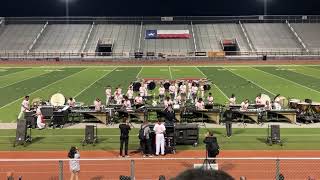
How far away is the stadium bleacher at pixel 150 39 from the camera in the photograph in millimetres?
79625

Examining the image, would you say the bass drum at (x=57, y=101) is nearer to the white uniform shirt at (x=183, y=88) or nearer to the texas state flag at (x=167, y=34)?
the white uniform shirt at (x=183, y=88)

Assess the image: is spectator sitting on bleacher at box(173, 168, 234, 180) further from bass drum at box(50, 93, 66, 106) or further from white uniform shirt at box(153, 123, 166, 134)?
bass drum at box(50, 93, 66, 106)

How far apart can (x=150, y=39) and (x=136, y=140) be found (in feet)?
217

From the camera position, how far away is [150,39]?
8494 cm

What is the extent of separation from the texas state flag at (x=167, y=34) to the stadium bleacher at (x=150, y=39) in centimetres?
74

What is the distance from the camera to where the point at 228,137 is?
2019 centimetres

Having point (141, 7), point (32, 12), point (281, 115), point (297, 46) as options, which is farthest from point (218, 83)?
point (32, 12)

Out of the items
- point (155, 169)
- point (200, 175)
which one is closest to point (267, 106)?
point (155, 169)

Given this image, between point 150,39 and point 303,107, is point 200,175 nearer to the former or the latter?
point 303,107

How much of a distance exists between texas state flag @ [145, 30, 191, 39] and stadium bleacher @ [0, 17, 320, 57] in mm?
739

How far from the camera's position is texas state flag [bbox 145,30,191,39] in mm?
85438

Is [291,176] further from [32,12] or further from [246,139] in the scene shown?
[32,12]

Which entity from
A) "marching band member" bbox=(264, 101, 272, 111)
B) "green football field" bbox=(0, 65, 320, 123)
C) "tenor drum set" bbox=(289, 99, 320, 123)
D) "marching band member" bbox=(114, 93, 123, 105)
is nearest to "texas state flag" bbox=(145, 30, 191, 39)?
"green football field" bbox=(0, 65, 320, 123)

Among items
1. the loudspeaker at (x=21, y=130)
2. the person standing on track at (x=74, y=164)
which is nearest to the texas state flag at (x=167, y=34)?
the loudspeaker at (x=21, y=130)
